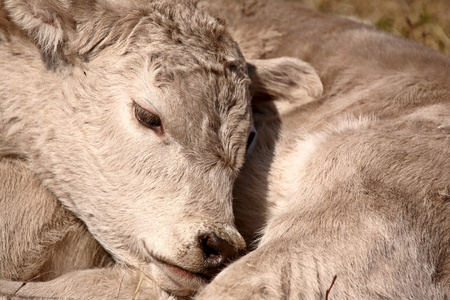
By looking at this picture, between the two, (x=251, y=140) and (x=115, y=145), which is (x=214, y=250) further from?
(x=251, y=140)

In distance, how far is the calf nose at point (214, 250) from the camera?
140 inches

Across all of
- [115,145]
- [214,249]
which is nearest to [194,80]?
[115,145]

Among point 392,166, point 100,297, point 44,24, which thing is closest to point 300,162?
point 392,166

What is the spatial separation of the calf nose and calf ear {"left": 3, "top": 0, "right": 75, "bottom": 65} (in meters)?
1.55

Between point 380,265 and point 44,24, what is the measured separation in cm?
248

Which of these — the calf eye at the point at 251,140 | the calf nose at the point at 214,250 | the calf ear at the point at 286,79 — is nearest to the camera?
the calf nose at the point at 214,250

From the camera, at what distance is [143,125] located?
3.79 m

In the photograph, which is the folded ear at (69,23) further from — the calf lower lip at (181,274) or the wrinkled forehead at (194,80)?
the calf lower lip at (181,274)

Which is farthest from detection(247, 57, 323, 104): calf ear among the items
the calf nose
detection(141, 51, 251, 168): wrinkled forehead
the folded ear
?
the calf nose

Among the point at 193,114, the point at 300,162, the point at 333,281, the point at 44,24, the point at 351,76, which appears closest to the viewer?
the point at 333,281

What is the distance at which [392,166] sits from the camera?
12.4ft

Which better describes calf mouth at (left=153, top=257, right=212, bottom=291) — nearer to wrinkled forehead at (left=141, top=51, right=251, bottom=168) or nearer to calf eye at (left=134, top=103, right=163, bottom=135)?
wrinkled forehead at (left=141, top=51, right=251, bottom=168)

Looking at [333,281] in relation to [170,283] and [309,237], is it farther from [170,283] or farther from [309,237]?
[170,283]

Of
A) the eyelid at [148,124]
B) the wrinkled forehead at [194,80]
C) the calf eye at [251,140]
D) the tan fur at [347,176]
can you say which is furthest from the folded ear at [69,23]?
the tan fur at [347,176]
